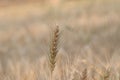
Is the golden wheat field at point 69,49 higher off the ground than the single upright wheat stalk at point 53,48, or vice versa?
the single upright wheat stalk at point 53,48

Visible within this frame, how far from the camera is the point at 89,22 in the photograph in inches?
317

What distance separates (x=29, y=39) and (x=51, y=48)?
4902mm

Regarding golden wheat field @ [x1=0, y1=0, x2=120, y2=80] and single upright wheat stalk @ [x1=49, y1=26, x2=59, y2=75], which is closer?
single upright wheat stalk @ [x1=49, y1=26, x2=59, y2=75]

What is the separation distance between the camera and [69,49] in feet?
15.4

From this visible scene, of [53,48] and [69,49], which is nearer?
[53,48]

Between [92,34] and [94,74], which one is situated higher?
[94,74]

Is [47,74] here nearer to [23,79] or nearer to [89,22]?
[23,79]

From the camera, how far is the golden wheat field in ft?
10.7

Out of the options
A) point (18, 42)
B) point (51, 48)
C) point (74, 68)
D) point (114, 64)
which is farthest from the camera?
point (18, 42)

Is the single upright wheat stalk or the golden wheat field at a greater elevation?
the single upright wheat stalk

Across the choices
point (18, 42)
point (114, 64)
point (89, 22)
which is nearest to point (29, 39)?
point (18, 42)

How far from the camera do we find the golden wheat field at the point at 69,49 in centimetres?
327

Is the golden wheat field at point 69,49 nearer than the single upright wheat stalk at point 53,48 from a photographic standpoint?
No

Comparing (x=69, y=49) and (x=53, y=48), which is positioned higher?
(x=53, y=48)
